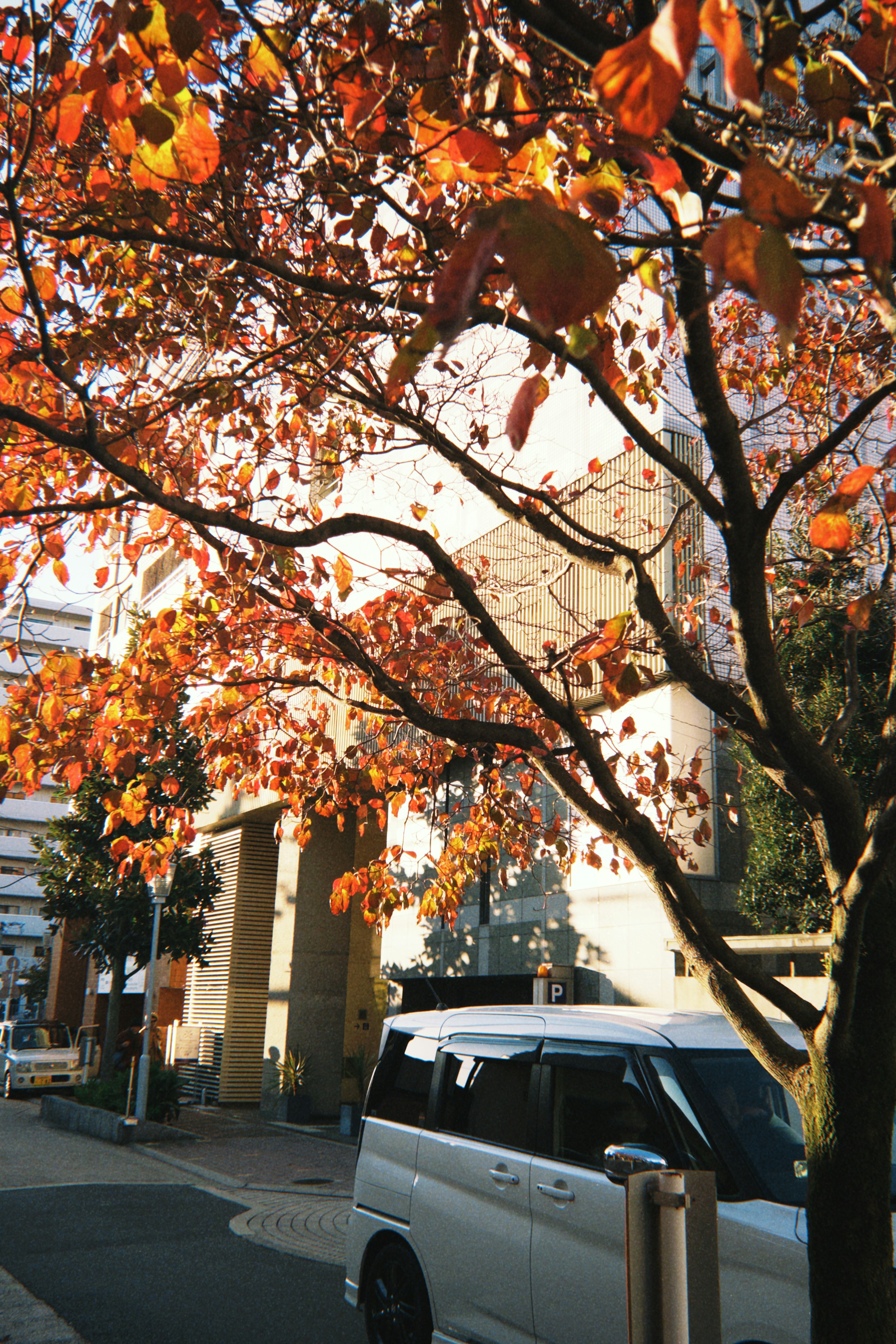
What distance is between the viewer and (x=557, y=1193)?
15.5ft

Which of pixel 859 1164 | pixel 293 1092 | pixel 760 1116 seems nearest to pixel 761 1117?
pixel 760 1116

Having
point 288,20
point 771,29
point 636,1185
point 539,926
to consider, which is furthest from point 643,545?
point 636,1185

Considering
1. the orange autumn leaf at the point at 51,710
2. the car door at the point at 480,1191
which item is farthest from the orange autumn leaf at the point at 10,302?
the car door at the point at 480,1191

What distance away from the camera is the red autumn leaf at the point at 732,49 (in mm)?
1710

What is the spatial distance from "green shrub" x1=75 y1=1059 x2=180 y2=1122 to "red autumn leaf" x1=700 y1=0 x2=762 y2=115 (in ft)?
60.2

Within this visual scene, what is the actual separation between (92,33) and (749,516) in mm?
4461

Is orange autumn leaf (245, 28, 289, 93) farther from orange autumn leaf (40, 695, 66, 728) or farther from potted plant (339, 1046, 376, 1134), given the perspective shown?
potted plant (339, 1046, 376, 1134)

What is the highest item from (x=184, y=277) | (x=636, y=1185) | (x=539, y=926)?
(x=184, y=277)

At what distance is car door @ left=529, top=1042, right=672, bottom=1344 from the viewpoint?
4.36m

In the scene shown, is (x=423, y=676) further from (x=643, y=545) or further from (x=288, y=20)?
(x=288, y=20)

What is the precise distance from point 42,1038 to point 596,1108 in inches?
1027

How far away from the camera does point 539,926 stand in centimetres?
1382

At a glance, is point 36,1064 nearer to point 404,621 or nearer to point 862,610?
point 404,621

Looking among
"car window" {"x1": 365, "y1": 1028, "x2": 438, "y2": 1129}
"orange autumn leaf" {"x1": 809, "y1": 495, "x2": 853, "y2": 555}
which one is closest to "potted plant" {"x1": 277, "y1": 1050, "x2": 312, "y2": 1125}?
"car window" {"x1": 365, "y1": 1028, "x2": 438, "y2": 1129}
